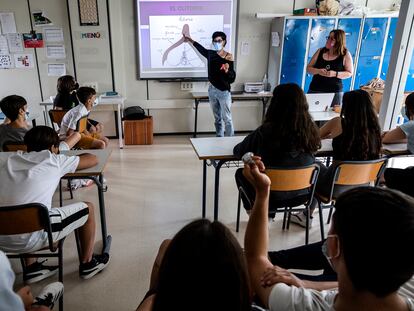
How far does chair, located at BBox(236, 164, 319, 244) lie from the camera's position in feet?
6.57

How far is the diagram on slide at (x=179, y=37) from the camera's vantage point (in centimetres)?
492

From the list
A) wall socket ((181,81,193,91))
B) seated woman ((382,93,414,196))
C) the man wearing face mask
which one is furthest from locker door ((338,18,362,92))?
seated woman ((382,93,414,196))

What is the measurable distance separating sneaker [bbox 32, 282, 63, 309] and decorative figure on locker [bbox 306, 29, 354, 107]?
350cm

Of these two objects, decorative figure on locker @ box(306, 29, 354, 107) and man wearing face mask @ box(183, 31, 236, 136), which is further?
man wearing face mask @ box(183, 31, 236, 136)

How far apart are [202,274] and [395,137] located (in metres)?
2.39

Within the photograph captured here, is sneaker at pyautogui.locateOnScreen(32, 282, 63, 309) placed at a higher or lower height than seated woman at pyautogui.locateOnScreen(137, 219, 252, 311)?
lower

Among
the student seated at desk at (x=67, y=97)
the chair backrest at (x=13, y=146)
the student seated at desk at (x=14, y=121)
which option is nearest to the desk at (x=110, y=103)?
the student seated at desk at (x=67, y=97)

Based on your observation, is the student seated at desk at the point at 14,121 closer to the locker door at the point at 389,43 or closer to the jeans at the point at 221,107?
the jeans at the point at 221,107

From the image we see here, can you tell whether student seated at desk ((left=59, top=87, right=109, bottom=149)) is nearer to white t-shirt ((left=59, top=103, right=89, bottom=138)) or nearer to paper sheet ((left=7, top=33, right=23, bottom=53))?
white t-shirt ((left=59, top=103, right=89, bottom=138))

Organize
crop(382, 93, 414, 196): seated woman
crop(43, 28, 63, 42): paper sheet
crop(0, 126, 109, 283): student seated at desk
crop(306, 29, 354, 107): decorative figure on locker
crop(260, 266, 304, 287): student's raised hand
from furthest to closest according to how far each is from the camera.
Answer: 1. crop(43, 28, 63, 42): paper sheet
2. crop(306, 29, 354, 107): decorative figure on locker
3. crop(382, 93, 414, 196): seated woman
4. crop(0, 126, 109, 283): student seated at desk
5. crop(260, 266, 304, 287): student's raised hand

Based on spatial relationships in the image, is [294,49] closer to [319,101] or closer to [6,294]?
[319,101]

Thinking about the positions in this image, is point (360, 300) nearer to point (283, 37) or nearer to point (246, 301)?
point (246, 301)

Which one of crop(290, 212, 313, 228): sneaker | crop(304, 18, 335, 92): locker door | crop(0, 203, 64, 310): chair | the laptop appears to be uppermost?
crop(304, 18, 335, 92): locker door

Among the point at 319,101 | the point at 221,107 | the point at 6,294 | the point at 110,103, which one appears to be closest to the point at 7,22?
A: the point at 110,103
